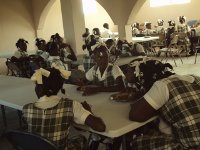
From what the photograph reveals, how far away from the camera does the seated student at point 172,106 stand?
1879 mm

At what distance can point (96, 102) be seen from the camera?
8.02 feet

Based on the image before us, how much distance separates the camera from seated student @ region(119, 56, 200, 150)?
74.0 inches

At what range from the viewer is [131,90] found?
2.47m

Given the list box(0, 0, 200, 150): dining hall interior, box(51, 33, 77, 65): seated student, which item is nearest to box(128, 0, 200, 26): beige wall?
box(0, 0, 200, 150): dining hall interior

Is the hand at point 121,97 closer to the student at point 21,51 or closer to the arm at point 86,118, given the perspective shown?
the arm at point 86,118

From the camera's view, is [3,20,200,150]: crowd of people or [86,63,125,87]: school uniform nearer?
[3,20,200,150]: crowd of people

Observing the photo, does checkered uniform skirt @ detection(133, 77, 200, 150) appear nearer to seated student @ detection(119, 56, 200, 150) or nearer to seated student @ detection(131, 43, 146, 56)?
seated student @ detection(119, 56, 200, 150)

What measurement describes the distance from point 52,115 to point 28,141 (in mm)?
275

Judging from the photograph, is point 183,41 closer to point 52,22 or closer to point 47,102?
point 52,22

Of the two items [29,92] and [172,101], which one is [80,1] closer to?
[29,92]

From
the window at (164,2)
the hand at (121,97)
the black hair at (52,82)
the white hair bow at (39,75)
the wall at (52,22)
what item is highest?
the window at (164,2)

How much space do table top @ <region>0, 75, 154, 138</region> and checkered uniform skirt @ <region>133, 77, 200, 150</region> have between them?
0.66 ft

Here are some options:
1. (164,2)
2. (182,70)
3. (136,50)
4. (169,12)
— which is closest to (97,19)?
(164,2)

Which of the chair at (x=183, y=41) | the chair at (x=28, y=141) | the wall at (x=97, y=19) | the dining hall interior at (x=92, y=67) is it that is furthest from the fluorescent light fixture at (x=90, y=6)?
the chair at (x=28, y=141)
